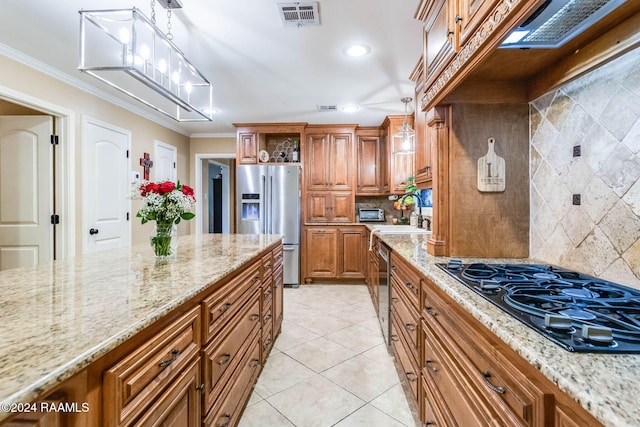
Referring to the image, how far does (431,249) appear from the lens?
181cm

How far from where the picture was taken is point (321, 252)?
4617 millimetres

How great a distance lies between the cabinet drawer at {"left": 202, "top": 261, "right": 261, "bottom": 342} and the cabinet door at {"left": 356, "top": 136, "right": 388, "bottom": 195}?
128 inches

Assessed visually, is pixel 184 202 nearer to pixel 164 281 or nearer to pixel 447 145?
pixel 164 281

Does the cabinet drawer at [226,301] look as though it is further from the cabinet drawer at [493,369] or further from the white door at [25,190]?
the white door at [25,190]

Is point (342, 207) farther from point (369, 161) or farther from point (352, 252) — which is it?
point (369, 161)

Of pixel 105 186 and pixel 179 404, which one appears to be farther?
pixel 105 186

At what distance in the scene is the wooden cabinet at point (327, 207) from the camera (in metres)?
4.75

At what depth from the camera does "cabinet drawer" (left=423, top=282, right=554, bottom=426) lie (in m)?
0.65

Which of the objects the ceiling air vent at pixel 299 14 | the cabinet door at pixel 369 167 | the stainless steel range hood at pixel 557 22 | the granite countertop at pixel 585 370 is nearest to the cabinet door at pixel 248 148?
the cabinet door at pixel 369 167

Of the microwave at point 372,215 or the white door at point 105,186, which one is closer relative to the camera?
the white door at point 105,186

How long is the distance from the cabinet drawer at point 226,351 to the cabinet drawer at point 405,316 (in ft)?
3.00

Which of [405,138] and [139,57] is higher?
[139,57]

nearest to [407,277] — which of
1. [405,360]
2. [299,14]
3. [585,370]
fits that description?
[405,360]

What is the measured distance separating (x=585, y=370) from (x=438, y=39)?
1652mm
